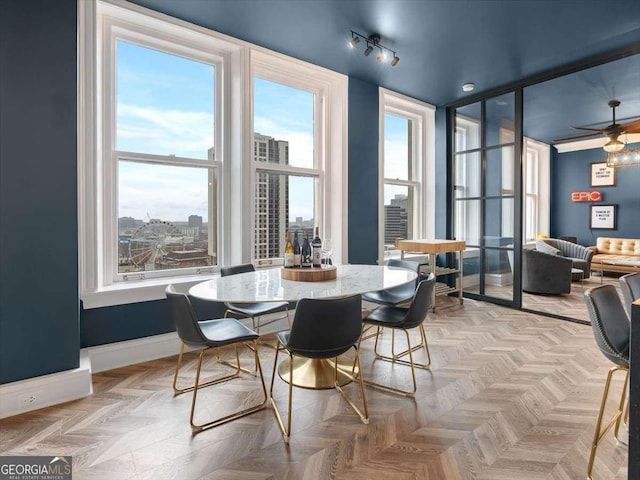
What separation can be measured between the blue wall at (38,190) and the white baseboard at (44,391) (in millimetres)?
51

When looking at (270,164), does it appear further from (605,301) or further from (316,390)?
(605,301)

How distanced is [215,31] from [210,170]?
1.30m

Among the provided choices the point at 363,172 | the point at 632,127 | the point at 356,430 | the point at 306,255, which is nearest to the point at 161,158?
the point at 306,255

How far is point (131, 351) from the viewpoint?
9.90 ft

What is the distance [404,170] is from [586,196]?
534 centimetres

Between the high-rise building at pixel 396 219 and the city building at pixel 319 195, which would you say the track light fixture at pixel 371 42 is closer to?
the city building at pixel 319 195

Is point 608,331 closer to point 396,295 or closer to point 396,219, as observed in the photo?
point 396,295

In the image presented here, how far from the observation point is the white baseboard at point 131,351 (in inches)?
113

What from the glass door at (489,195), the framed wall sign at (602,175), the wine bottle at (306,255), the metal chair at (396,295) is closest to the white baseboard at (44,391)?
the wine bottle at (306,255)

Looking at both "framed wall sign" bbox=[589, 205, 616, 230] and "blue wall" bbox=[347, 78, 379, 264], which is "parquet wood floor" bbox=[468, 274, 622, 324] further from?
"framed wall sign" bbox=[589, 205, 616, 230]

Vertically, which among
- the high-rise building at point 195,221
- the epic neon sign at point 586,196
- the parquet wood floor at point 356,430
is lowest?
the parquet wood floor at point 356,430

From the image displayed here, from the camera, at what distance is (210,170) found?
369cm

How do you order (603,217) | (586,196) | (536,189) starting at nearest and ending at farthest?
(603,217) < (586,196) < (536,189)

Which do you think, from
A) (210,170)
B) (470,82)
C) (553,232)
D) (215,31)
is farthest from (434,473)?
(553,232)
